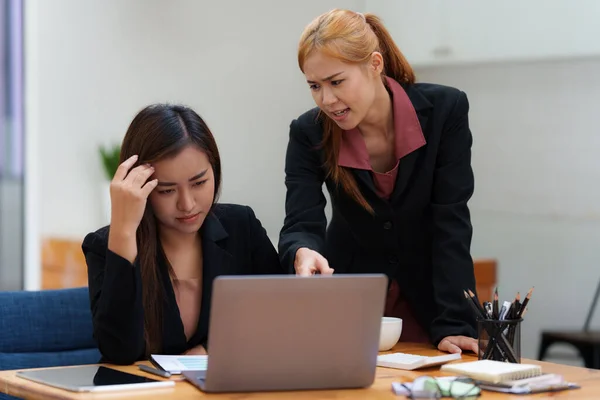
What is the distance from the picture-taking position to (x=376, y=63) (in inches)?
78.2

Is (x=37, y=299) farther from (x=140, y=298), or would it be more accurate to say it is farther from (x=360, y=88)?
(x=360, y=88)

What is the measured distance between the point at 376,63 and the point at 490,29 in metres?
2.07

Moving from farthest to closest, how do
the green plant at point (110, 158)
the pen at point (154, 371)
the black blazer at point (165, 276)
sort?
the green plant at point (110, 158)
the black blazer at point (165, 276)
the pen at point (154, 371)

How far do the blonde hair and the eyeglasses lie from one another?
727 millimetres

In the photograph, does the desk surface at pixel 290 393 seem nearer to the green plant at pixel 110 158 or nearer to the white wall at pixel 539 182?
the white wall at pixel 539 182

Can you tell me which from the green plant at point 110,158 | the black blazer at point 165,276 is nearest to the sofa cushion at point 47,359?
the black blazer at point 165,276

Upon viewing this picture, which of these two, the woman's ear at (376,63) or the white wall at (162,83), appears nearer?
the woman's ear at (376,63)

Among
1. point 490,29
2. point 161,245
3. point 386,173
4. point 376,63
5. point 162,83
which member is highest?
point 490,29

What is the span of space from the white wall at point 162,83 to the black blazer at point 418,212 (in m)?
2.40

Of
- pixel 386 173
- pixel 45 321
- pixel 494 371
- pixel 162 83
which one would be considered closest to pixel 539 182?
pixel 162 83

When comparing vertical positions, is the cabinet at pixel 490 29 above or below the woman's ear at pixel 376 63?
above

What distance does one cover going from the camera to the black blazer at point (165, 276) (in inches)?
65.6

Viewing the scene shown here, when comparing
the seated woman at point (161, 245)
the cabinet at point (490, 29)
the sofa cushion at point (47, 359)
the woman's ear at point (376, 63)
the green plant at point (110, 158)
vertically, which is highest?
the cabinet at point (490, 29)

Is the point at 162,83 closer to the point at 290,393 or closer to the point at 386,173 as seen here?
the point at 386,173
